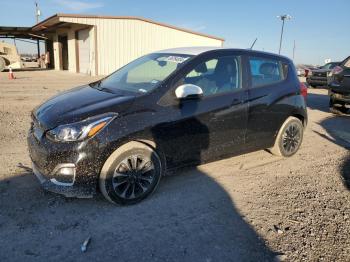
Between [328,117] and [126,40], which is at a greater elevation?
[126,40]

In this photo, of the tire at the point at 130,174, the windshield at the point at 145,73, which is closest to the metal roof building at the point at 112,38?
the windshield at the point at 145,73

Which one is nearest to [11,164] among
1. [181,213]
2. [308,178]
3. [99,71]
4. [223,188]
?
[181,213]

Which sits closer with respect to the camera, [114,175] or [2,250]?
[2,250]

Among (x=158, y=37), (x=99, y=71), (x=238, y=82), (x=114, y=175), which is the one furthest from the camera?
(x=158, y=37)

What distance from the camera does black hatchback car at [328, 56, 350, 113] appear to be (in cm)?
921

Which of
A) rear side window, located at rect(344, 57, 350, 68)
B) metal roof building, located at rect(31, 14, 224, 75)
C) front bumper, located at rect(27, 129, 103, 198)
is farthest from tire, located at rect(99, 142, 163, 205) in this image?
metal roof building, located at rect(31, 14, 224, 75)

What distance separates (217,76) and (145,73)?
3.39ft

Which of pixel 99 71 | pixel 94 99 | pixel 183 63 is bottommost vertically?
pixel 99 71

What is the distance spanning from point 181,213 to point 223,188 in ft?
3.01

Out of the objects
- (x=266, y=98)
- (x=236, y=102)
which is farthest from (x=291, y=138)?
(x=236, y=102)

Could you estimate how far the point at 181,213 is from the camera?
12.7ft

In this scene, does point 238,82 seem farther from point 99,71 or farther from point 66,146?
point 99,71

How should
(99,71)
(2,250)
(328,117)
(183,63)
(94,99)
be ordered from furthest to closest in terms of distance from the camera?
(99,71), (328,117), (183,63), (94,99), (2,250)

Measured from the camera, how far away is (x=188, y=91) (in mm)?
4164
